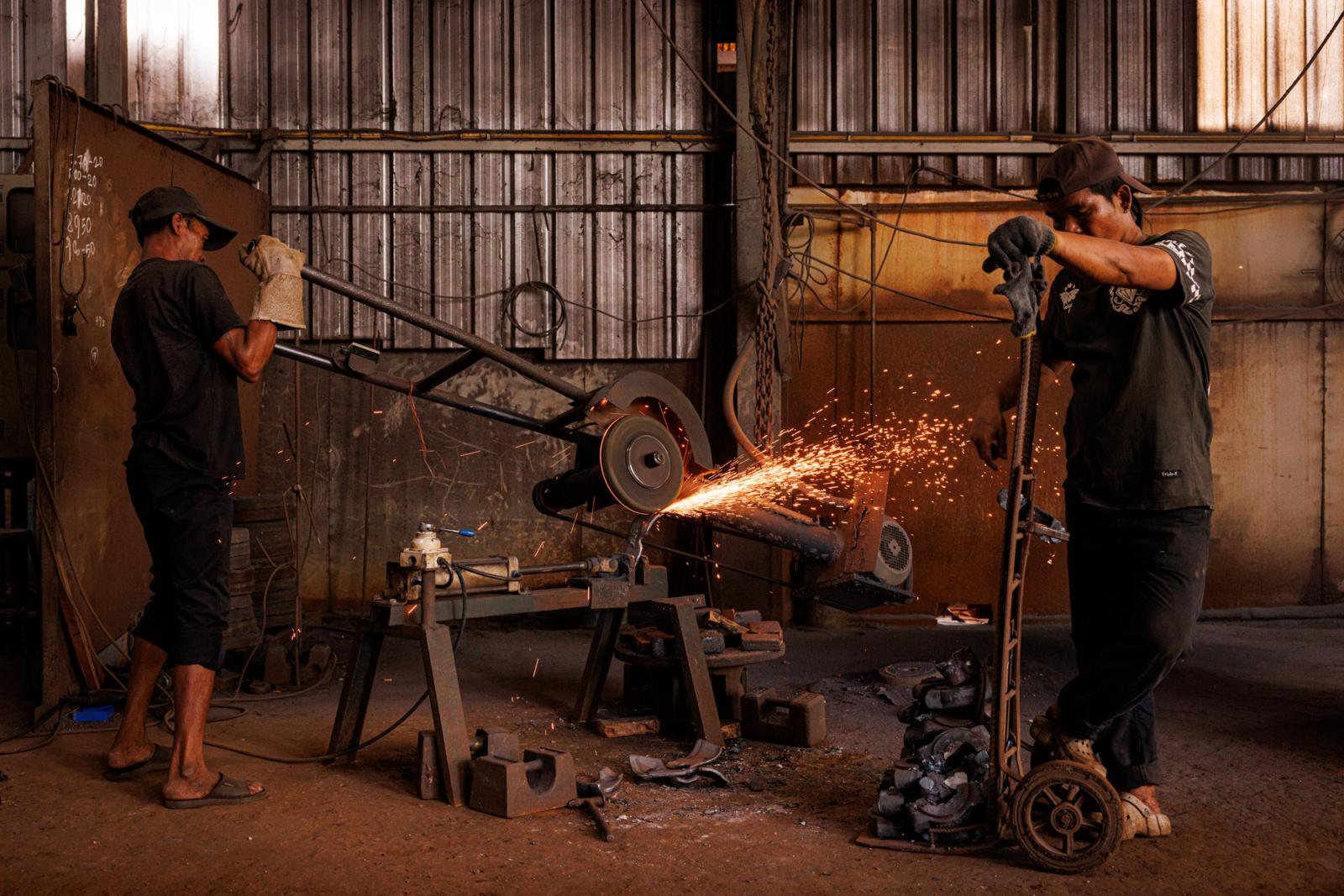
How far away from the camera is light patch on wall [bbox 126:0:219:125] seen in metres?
7.23

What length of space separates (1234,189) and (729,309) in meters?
3.65

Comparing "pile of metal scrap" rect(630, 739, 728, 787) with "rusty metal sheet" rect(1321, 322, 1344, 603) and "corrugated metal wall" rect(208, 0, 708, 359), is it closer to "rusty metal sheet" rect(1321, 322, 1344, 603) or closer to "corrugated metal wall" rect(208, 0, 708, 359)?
"corrugated metal wall" rect(208, 0, 708, 359)

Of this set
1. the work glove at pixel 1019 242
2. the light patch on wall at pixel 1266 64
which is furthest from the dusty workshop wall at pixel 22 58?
the light patch on wall at pixel 1266 64

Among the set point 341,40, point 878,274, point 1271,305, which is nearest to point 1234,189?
point 1271,305

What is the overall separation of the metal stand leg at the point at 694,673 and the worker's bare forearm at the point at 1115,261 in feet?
7.08

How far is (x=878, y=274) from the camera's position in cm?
743

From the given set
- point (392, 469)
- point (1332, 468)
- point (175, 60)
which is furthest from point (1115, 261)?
point (175, 60)

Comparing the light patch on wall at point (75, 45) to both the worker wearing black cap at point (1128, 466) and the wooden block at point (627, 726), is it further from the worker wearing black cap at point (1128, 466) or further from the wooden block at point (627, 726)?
the worker wearing black cap at point (1128, 466)

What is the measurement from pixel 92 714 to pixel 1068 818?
4022 millimetres

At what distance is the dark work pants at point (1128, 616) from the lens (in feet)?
9.41

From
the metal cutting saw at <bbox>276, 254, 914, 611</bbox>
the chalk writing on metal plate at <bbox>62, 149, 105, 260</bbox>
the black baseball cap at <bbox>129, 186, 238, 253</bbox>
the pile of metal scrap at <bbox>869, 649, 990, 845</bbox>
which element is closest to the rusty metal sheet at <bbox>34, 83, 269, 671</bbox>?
the chalk writing on metal plate at <bbox>62, 149, 105, 260</bbox>

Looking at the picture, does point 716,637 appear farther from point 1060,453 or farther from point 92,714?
point 1060,453

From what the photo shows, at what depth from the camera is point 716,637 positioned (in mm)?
4418

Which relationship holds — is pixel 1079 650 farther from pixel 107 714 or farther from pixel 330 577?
pixel 330 577
